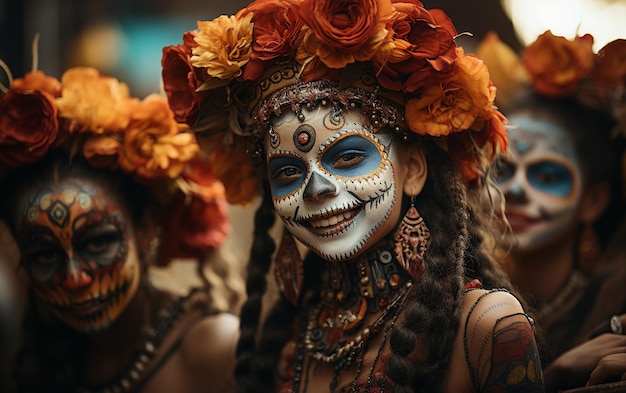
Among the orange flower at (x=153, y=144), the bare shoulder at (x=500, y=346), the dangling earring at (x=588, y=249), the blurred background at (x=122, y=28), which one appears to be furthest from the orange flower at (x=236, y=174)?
the blurred background at (x=122, y=28)

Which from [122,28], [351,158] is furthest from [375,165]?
[122,28]

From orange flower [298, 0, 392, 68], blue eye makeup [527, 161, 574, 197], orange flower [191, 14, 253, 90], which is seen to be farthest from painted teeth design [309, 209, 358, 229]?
blue eye makeup [527, 161, 574, 197]

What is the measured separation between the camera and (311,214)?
315 cm

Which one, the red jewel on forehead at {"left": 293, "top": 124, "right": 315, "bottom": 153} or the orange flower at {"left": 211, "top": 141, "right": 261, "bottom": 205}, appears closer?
the red jewel on forehead at {"left": 293, "top": 124, "right": 315, "bottom": 153}

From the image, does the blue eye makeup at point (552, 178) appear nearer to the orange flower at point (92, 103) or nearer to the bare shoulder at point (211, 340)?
the bare shoulder at point (211, 340)

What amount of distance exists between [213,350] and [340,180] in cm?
107

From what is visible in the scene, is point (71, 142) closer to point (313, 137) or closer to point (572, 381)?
point (313, 137)

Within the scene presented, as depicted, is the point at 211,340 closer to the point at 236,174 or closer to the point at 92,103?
the point at 236,174

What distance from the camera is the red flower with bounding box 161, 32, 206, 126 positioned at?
133 inches

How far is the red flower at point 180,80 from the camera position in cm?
337

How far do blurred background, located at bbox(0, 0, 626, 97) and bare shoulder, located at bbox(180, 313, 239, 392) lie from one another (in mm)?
2792

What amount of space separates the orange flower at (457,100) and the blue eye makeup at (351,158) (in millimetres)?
167

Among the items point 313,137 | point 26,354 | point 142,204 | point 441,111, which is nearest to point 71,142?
point 142,204

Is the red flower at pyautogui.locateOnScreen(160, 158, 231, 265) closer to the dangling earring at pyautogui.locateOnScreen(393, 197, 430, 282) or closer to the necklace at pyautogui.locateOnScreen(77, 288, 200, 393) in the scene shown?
the necklace at pyautogui.locateOnScreen(77, 288, 200, 393)
